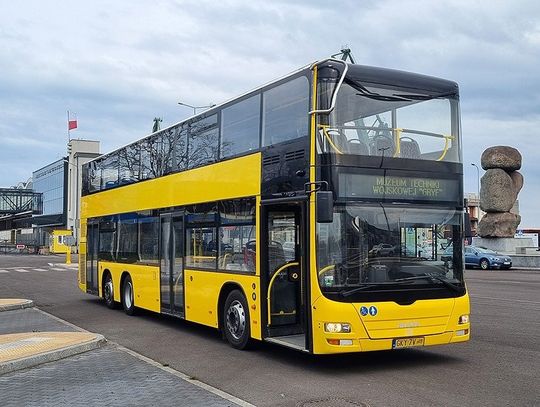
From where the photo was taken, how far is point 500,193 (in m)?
41.1

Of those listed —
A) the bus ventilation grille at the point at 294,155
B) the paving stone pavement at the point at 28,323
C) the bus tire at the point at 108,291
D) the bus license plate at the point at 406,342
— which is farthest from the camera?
the bus tire at the point at 108,291

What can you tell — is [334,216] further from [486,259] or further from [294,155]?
[486,259]

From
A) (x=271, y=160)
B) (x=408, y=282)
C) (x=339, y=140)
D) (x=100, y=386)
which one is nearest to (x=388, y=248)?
(x=408, y=282)

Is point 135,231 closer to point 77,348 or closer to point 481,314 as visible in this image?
point 77,348

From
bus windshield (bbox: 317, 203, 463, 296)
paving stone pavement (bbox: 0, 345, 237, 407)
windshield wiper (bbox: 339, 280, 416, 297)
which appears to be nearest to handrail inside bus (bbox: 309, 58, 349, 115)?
bus windshield (bbox: 317, 203, 463, 296)

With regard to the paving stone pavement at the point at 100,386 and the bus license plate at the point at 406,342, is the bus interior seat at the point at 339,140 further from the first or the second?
the paving stone pavement at the point at 100,386

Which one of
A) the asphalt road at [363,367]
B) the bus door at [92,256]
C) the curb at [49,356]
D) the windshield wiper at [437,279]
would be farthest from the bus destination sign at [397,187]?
the bus door at [92,256]

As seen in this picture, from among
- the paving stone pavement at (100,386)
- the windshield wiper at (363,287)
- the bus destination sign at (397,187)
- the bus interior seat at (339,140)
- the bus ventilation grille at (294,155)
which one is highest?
the bus interior seat at (339,140)

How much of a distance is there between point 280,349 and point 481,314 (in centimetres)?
617

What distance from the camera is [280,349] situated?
34.3 ft

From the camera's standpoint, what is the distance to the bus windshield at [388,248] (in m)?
8.26

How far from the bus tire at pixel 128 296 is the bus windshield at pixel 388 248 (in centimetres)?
800

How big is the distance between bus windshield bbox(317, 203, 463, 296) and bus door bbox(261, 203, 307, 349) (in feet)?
3.68

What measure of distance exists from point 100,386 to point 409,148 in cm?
504
